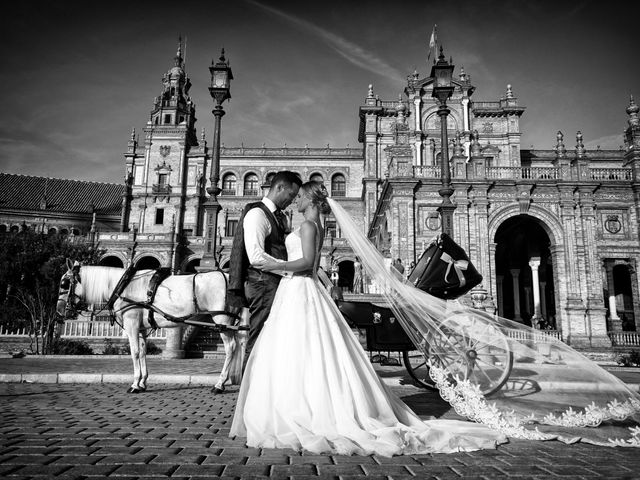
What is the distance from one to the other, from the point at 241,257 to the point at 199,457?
5.28 ft

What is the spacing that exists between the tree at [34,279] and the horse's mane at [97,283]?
20.8ft

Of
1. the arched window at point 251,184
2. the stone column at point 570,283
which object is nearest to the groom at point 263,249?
the stone column at point 570,283

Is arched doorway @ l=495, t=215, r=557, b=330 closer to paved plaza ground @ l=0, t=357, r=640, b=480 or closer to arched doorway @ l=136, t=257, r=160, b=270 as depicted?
paved plaza ground @ l=0, t=357, r=640, b=480

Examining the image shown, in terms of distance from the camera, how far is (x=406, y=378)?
23.0 feet

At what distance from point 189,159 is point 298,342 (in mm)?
45752

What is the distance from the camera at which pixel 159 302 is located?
6.85 m

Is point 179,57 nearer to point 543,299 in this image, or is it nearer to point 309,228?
point 543,299

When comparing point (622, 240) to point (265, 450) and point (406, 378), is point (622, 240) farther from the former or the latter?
point (265, 450)

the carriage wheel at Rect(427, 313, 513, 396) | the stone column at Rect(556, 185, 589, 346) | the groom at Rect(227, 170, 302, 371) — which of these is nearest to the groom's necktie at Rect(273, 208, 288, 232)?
the groom at Rect(227, 170, 302, 371)

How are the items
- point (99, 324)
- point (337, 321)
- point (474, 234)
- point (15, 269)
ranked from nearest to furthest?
1. point (337, 321)
2. point (99, 324)
3. point (15, 269)
4. point (474, 234)

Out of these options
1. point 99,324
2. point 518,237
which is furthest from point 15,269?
point 518,237

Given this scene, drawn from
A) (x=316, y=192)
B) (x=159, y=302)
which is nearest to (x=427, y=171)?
(x=159, y=302)

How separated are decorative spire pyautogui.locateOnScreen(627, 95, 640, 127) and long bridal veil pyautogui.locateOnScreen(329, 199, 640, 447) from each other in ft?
85.3

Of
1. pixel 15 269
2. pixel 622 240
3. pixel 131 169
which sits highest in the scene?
pixel 131 169
